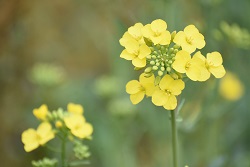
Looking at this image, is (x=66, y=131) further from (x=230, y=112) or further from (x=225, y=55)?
(x=230, y=112)

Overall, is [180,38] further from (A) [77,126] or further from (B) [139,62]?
(A) [77,126]

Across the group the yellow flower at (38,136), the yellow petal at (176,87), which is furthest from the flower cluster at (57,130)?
the yellow petal at (176,87)

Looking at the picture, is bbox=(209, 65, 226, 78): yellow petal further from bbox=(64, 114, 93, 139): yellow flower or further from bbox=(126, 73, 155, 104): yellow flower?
bbox=(64, 114, 93, 139): yellow flower

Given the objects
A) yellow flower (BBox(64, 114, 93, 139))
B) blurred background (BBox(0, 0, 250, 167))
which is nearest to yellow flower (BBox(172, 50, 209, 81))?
yellow flower (BBox(64, 114, 93, 139))

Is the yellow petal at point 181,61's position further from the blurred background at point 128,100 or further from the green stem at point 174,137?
the blurred background at point 128,100

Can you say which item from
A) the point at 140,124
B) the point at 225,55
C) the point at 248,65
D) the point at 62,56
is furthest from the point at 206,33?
the point at 62,56

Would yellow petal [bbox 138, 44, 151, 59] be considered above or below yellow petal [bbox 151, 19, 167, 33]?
below
